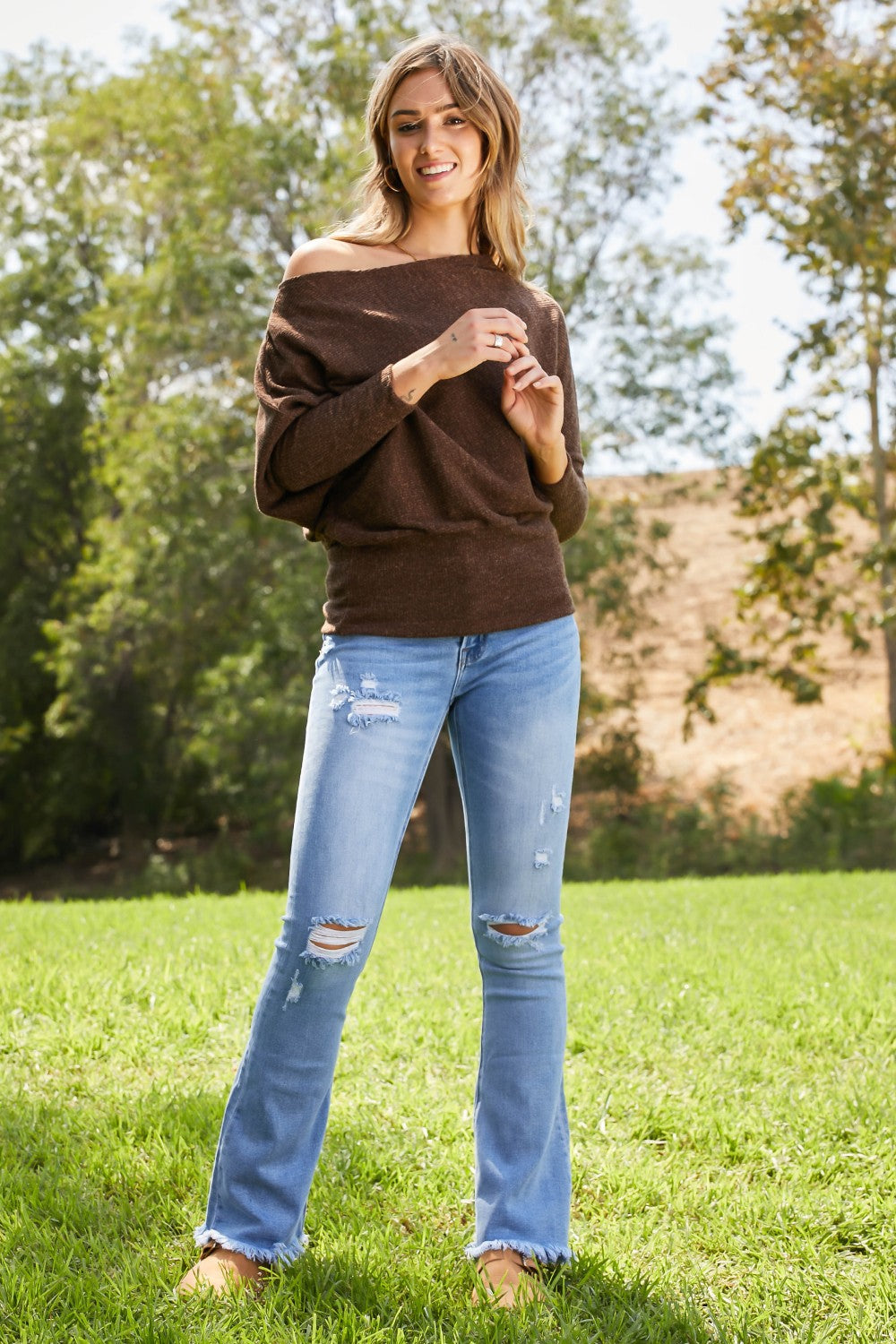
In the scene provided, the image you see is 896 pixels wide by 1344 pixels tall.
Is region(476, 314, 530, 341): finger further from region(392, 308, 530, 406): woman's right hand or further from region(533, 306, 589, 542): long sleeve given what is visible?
region(533, 306, 589, 542): long sleeve

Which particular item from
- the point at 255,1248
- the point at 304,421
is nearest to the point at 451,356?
the point at 304,421

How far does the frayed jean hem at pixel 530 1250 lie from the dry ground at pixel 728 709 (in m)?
14.0

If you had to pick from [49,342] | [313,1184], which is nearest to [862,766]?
[313,1184]

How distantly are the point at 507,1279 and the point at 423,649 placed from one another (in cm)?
111

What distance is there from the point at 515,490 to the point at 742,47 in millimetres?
12629

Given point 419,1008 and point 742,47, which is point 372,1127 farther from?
point 742,47

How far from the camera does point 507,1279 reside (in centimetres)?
221

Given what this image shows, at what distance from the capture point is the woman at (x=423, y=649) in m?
2.15

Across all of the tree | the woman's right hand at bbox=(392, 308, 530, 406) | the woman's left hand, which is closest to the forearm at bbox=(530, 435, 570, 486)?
the woman's left hand

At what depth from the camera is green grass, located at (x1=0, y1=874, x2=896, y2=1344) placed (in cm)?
214

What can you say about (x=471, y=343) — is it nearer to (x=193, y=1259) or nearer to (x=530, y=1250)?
(x=530, y=1250)

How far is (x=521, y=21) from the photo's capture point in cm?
1555

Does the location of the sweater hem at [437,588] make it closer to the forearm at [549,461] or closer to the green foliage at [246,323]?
the forearm at [549,461]

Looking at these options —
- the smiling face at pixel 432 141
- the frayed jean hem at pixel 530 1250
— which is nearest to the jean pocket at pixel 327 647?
the smiling face at pixel 432 141
